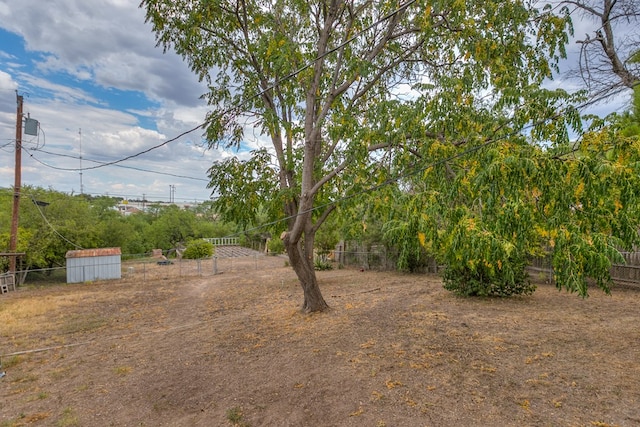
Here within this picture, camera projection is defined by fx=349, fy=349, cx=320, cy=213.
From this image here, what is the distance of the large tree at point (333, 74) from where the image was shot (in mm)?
5629

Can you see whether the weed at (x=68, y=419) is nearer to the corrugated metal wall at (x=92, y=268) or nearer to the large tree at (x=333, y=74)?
the large tree at (x=333, y=74)

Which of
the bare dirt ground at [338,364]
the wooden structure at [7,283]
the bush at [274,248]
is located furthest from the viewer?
the bush at [274,248]

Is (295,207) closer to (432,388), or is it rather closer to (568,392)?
(432,388)

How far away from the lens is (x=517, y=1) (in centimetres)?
567

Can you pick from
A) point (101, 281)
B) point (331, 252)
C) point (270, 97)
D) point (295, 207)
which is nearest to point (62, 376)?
point (295, 207)

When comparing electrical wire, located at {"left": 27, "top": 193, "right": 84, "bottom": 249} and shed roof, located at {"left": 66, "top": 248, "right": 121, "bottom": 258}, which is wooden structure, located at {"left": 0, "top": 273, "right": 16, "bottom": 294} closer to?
shed roof, located at {"left": 66, "top": 248, "right": 121, "bottom": 258}

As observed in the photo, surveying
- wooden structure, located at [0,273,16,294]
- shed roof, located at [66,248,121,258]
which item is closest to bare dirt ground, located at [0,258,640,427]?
wooden structure, located at [0,273,16,294]

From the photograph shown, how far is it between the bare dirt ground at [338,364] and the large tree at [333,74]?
2505 mm

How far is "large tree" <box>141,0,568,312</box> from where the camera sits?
5629 millimetres

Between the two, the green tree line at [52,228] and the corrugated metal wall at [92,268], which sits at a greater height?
the green tree line at [52,228]

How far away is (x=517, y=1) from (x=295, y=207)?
566 centimetres

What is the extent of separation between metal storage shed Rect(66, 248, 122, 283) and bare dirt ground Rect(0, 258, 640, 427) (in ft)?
24.3

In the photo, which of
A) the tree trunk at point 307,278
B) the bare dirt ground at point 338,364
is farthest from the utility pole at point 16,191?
the tree trunk at point 307,278

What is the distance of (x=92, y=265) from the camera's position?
1686 centimetres
